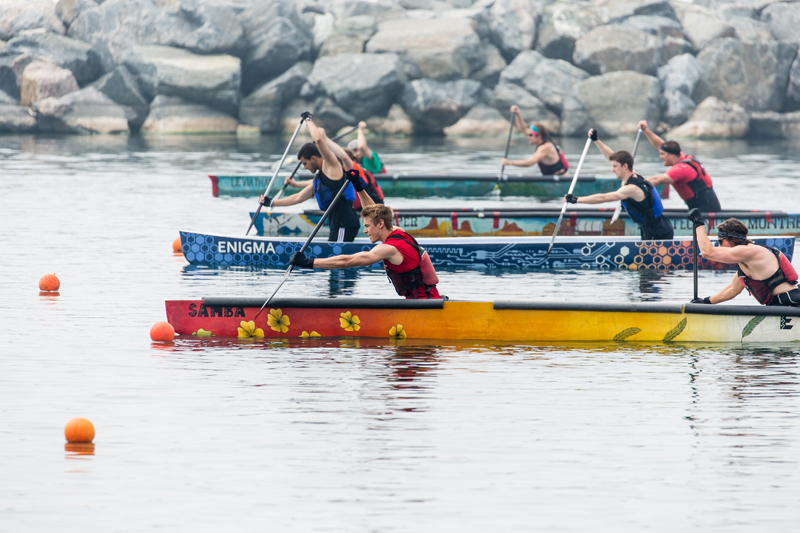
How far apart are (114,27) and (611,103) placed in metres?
25.7

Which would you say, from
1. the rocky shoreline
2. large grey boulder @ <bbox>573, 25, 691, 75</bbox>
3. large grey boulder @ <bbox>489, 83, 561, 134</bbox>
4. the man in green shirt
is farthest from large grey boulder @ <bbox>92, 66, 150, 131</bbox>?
the man in green shirt

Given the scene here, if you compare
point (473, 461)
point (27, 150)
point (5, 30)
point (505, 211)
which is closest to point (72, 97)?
point (5, 30)

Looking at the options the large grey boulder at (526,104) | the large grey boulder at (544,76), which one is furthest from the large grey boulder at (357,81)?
the large grey boulder at (544,76)

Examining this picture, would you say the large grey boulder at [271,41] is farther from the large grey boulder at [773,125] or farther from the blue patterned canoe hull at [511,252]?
the blue patterned canoe hull at [511,252]

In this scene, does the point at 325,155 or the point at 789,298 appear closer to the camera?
the point at 789,298

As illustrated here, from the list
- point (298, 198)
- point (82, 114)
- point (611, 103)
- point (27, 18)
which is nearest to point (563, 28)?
point (611, 103)

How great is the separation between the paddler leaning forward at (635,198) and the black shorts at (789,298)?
4.62 meters

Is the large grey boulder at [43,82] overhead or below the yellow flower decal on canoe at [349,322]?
overhead

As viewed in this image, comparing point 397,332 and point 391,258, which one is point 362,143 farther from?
point 391,258

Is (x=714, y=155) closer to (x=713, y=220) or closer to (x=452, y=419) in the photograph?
(x=713, y=220)

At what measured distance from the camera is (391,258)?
10859 mm

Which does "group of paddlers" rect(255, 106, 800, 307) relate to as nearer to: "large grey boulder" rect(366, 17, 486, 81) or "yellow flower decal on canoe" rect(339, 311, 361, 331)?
"yellow flower decal on canoe" rect(339, 311, 361, 331)

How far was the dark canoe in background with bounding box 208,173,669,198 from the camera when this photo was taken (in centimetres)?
2486

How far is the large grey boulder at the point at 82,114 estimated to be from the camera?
162ft
